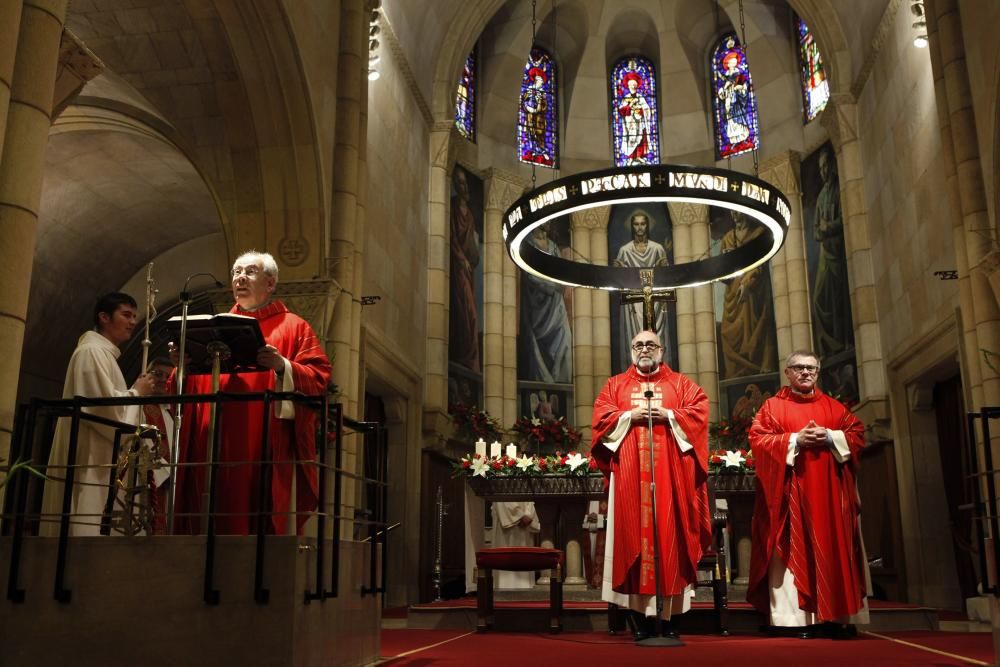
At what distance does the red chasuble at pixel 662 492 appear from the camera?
6.80m

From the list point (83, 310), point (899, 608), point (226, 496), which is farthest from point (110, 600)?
point (83, 310)

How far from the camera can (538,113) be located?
766 inches

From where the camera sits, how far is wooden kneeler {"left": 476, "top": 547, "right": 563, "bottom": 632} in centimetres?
771

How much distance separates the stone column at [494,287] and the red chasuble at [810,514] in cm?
945

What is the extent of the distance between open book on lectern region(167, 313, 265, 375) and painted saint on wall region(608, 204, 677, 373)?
13.9 m

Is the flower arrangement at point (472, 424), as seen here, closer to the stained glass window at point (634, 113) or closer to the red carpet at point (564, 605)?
the stained glass window at point (634, 113)

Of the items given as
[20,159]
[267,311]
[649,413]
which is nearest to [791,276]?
[649,413]

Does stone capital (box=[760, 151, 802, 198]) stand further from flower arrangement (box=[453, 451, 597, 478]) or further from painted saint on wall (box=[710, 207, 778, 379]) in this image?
flower arrangement (box=[453, 451, 597, 478])

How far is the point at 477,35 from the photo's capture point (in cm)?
1689

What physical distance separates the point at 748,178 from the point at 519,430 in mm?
6958

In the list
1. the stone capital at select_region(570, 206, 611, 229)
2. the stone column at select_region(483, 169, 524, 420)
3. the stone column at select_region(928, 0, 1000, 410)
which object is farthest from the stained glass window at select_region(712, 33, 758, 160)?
the stone column at select_region(928, 0, 1000, 410)

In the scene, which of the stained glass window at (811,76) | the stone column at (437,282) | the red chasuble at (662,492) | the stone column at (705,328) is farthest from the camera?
the stone column at (705,328)

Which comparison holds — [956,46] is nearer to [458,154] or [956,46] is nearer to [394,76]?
[394,76]

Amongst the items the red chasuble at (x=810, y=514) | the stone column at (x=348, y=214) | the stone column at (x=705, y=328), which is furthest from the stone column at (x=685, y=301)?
the red chasuble at (x=810, y=514)
